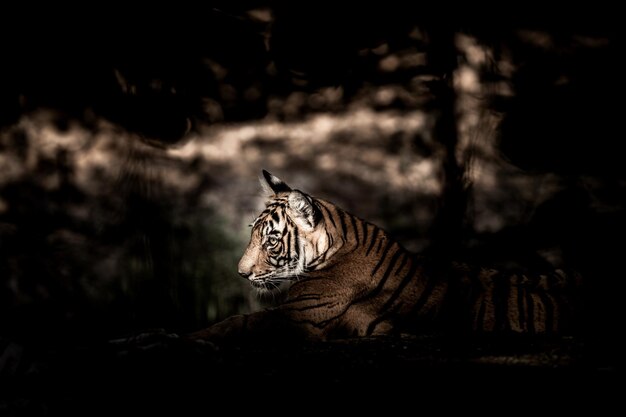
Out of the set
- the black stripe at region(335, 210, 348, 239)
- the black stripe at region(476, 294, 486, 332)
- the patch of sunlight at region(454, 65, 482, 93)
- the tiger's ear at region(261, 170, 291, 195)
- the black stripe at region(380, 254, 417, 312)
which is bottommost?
the black stripe at region(476, 294, 486, 332)

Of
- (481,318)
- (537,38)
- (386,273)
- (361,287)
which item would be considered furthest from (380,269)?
(537,38)

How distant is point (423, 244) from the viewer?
4.66m

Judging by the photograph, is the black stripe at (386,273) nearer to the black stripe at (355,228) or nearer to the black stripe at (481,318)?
the black stripe at (355,228)

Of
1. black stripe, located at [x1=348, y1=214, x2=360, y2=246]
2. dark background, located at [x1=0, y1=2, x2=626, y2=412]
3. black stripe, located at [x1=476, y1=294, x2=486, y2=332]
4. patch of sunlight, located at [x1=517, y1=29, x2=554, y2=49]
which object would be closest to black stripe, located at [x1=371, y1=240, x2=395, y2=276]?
black stripe, located at [x1=348, y1=214, x2=360, y2=246]

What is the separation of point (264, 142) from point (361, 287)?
1644mm

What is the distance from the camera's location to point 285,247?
3689 millimetres

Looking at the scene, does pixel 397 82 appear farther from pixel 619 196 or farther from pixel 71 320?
pixel 71 320

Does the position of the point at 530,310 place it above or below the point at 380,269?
below

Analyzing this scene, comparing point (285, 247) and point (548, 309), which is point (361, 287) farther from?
point (548, 309)

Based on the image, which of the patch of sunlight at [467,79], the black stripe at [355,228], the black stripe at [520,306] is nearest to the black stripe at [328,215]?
the black stripe at [355,228]

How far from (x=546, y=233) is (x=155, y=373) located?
Answer: 9.53 ft

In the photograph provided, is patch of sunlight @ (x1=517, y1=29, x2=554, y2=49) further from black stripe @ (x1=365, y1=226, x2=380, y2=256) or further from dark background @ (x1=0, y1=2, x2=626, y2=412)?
black stripe @ (x1=365, y1=226, x2=380, y2=256)

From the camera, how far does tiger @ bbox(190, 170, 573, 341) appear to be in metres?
3.43

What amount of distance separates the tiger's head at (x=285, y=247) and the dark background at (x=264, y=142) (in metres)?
1.12
